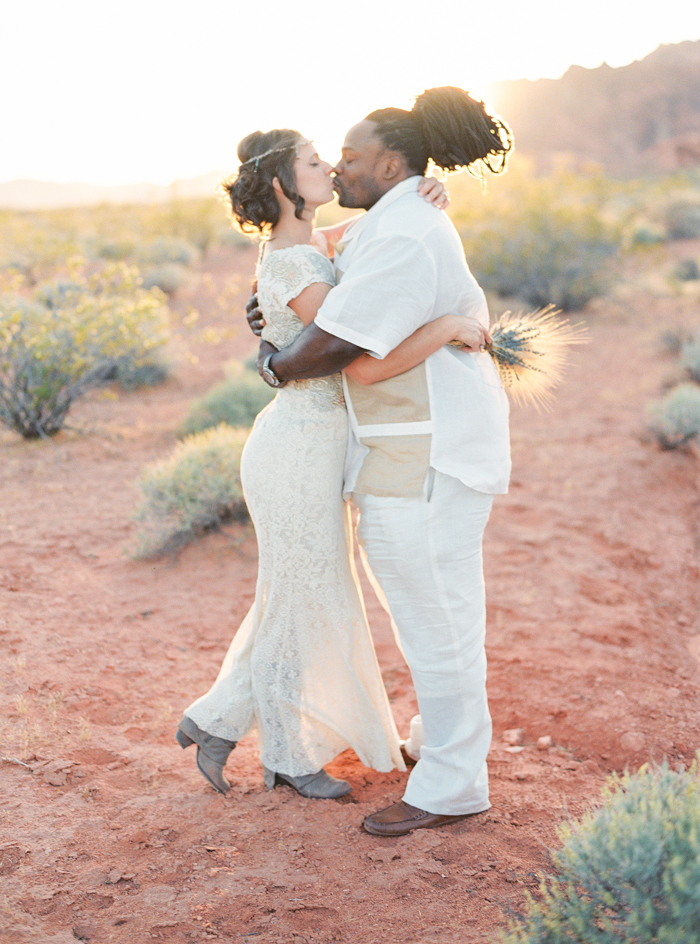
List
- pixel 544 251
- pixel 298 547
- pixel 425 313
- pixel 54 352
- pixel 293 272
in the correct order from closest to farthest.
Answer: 1. pixel 425 313
2. pixel 293 272
3. pixel 298 547
4. pixel 54 352
5. pixel 544 251

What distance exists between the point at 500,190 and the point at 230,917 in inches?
566

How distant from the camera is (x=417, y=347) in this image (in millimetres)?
2283

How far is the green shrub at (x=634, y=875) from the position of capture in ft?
5.15

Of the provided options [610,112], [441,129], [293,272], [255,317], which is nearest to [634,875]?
[293,272]

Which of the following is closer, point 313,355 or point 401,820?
point 313,355

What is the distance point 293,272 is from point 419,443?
0.63 m

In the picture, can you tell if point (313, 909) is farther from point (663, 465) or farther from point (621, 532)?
point (663, 465)

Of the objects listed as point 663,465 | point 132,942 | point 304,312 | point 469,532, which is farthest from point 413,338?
point 663,465

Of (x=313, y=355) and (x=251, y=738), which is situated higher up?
(x=313, y=355)

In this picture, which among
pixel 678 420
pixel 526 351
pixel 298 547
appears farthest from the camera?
pixel 678 420

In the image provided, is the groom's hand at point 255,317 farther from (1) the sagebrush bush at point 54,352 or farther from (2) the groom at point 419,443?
(1) the sagebrush bush at point 54,352

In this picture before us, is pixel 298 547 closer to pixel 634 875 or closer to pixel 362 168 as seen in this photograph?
pixel 362 168

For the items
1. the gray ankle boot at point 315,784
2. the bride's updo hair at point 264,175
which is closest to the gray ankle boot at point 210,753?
the gray ankle boot at point 315,784

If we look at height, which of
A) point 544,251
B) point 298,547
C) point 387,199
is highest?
point 544,251
